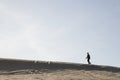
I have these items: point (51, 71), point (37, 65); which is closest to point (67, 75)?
point (51, 71)

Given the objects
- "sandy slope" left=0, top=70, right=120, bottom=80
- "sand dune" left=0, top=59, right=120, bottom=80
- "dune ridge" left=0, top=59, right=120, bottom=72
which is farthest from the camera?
"dune ridge" left=0, top=59, right=120, bottom=72

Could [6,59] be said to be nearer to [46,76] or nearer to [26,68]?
[26,68]

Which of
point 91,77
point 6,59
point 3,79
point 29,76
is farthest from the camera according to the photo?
point 6,59

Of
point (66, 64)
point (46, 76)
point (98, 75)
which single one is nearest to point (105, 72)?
point (98, 75)

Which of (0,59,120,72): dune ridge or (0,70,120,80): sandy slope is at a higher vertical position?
(0,59,120,72): dune ridge

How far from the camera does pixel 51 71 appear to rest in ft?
67.5

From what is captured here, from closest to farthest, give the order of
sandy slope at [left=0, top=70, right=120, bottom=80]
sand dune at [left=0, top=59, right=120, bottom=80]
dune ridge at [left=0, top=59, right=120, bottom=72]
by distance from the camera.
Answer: sandy slope at [left=0, top=70, right=120, bottom=80] → sand dune at [left=0, top=59, right=120, bottom=80] → dune ridge at [left=0, top=59, right=120, bottom=72]

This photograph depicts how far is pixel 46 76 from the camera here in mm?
18984

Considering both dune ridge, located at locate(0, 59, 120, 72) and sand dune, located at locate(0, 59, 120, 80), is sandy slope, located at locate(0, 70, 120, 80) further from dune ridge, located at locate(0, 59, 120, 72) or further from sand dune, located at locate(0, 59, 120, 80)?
dune ridge, located at locate(0, 59, 120, 72)

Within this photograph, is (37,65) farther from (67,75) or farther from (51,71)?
(67,75)

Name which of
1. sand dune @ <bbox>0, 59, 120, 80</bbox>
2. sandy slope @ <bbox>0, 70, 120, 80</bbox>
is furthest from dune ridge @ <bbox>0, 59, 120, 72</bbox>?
sandy slope @ <bbox>0, 70, 120, 80</bbox>

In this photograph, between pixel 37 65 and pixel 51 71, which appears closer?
pixel 51 71

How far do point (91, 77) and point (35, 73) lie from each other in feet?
12.2

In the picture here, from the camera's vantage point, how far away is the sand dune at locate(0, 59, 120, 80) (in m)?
18.8
